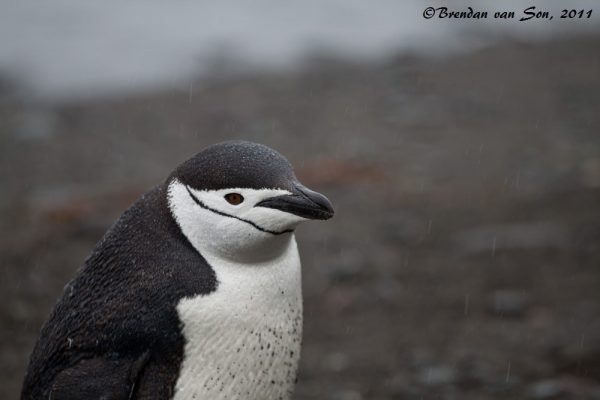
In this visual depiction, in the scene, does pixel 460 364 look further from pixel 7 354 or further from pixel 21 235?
pixel 21 235

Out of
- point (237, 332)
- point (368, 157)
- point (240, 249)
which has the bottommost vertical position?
point (237, 332)

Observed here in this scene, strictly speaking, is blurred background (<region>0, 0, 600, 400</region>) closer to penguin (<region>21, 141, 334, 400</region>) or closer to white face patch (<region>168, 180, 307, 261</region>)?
penguin (<region>21, 141, 334, 400</region>)

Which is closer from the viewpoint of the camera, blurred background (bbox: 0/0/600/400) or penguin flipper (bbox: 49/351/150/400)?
penguin flipper (bbox: 49/351/150/400)

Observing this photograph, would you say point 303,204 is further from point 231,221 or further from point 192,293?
point 192,293

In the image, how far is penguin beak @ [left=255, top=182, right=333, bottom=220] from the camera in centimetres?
245

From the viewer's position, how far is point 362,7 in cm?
1299

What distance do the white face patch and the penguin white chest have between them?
2.6 inches

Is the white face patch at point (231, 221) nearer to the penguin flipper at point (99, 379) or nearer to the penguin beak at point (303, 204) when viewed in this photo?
the penguin beak at point (303, 204)

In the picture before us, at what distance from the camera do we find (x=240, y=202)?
99.7 inches

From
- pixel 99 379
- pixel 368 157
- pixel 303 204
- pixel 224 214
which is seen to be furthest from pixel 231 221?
pixel 368 157

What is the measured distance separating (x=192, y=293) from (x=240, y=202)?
35 cm

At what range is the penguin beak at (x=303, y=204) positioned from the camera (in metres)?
2.45

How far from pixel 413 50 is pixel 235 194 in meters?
8.26

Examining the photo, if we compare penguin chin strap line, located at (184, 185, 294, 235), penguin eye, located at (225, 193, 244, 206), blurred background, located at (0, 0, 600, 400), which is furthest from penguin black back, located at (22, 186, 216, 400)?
blurred background, located at (0, 0, 600, 400)
